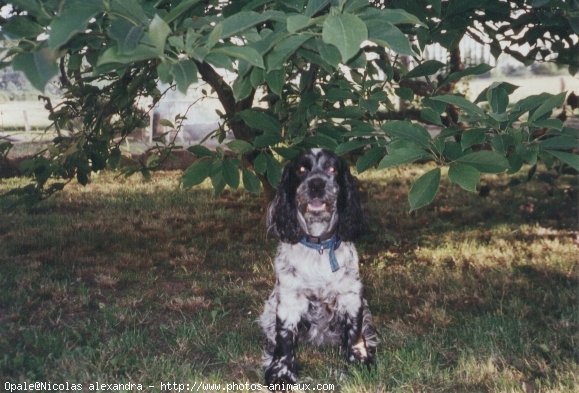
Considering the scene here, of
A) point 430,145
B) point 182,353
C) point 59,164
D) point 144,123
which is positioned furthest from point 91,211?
point 430,145

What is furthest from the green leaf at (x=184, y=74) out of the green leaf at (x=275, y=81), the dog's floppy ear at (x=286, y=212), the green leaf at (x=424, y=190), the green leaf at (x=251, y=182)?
the dog's floppy ear at (x=286, y=212)

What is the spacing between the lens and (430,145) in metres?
2.25

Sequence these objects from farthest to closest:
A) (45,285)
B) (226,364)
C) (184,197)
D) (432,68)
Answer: (184,197) → (45,285) → (226,364) → (432,68)

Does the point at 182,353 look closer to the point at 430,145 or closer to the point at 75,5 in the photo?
the point at 430,145

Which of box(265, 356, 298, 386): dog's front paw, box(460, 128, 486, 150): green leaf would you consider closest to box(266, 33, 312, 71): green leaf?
box(460, 128, 486, 150): green leaf

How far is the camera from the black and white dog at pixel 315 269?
3.56 m

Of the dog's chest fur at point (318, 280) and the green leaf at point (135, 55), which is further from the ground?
the green leaf at point (135, 55)

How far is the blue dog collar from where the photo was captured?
3527mm

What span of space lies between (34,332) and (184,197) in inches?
195

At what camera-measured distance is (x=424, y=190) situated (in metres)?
2.08

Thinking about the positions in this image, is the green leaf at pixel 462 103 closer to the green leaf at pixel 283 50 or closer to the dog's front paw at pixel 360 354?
the green leaf at pixel 283 50

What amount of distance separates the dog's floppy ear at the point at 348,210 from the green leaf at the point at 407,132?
1545 mm

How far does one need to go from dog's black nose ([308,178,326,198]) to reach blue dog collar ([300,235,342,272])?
0.26 meters

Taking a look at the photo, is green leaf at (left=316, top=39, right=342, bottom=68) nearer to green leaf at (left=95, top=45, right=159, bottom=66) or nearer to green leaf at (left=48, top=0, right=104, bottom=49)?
green leaf at (left=95, top=45, right=159, bottom=66)
